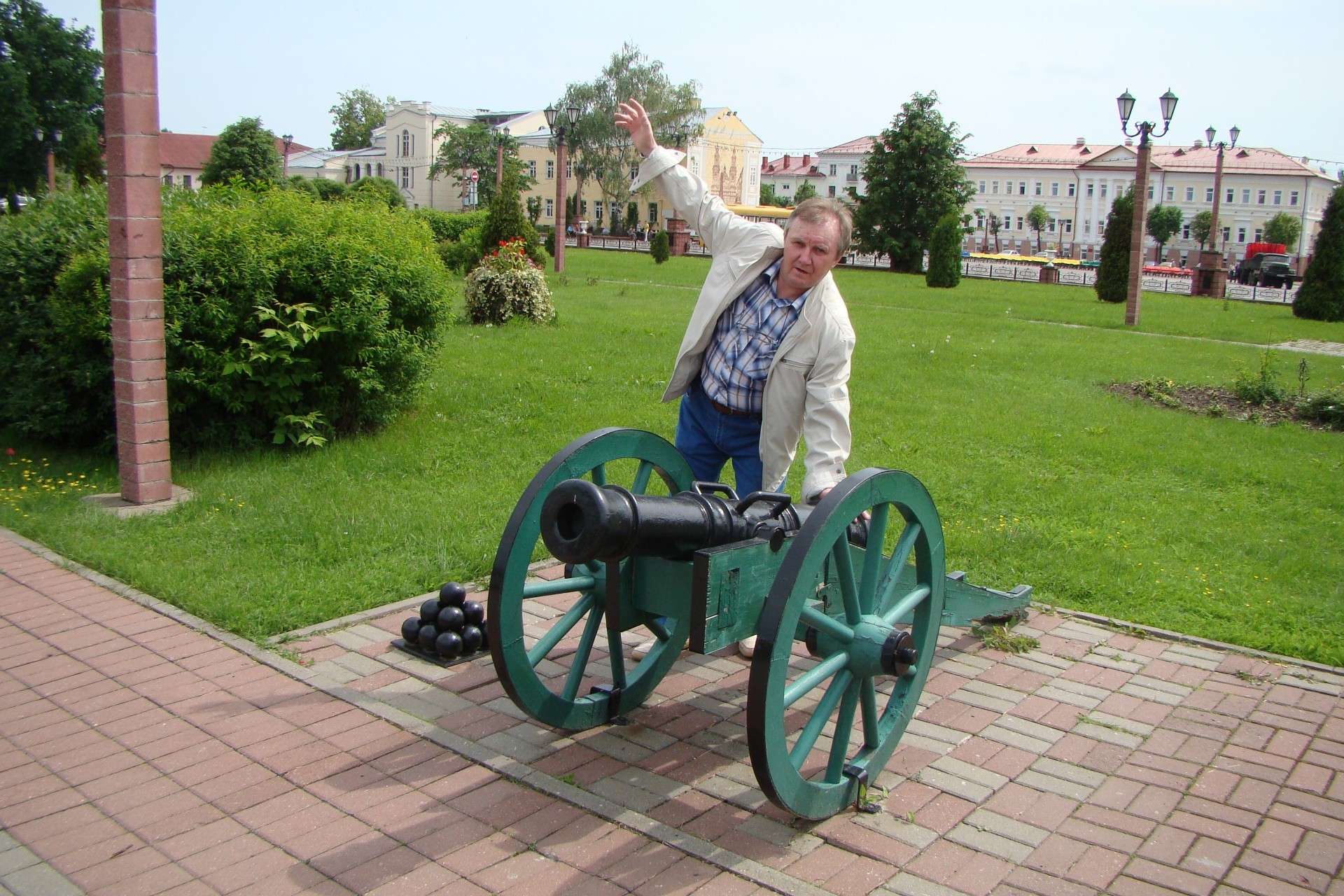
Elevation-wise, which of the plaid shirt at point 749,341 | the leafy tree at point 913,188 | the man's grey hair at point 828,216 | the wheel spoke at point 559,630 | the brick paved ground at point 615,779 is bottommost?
the brick paved ground at point 615,779

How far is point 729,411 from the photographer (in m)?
4.06

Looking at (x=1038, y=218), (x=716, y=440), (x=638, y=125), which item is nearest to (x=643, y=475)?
(x=716, y=440)

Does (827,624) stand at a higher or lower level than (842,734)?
higher

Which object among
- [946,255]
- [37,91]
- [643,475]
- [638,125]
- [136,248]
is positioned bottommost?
[643,475]

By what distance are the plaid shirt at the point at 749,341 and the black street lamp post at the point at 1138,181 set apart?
58.7ft

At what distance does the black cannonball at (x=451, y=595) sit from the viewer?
4.45 meters

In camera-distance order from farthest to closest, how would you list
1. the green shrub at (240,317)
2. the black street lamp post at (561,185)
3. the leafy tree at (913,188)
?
the leafy tree at (913,188)
the black street lamp post at (561,185)
the green shrub at (240,317)

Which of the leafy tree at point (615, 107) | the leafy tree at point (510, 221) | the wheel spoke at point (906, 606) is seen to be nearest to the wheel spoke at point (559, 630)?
the wheel spoke at point (906, 606)

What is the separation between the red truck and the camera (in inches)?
1569

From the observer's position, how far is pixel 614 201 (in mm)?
78438

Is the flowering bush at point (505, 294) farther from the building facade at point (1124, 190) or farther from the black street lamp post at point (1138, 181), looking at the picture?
the building facade at point (1124, 190)

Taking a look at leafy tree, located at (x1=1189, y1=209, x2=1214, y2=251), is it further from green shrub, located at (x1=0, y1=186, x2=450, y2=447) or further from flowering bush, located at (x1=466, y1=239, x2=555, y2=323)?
green shrub, located at (x1=0, y1=186, x2=450, y2=447)

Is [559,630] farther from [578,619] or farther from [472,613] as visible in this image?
[472,613]

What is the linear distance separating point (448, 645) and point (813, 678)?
1.78 m
